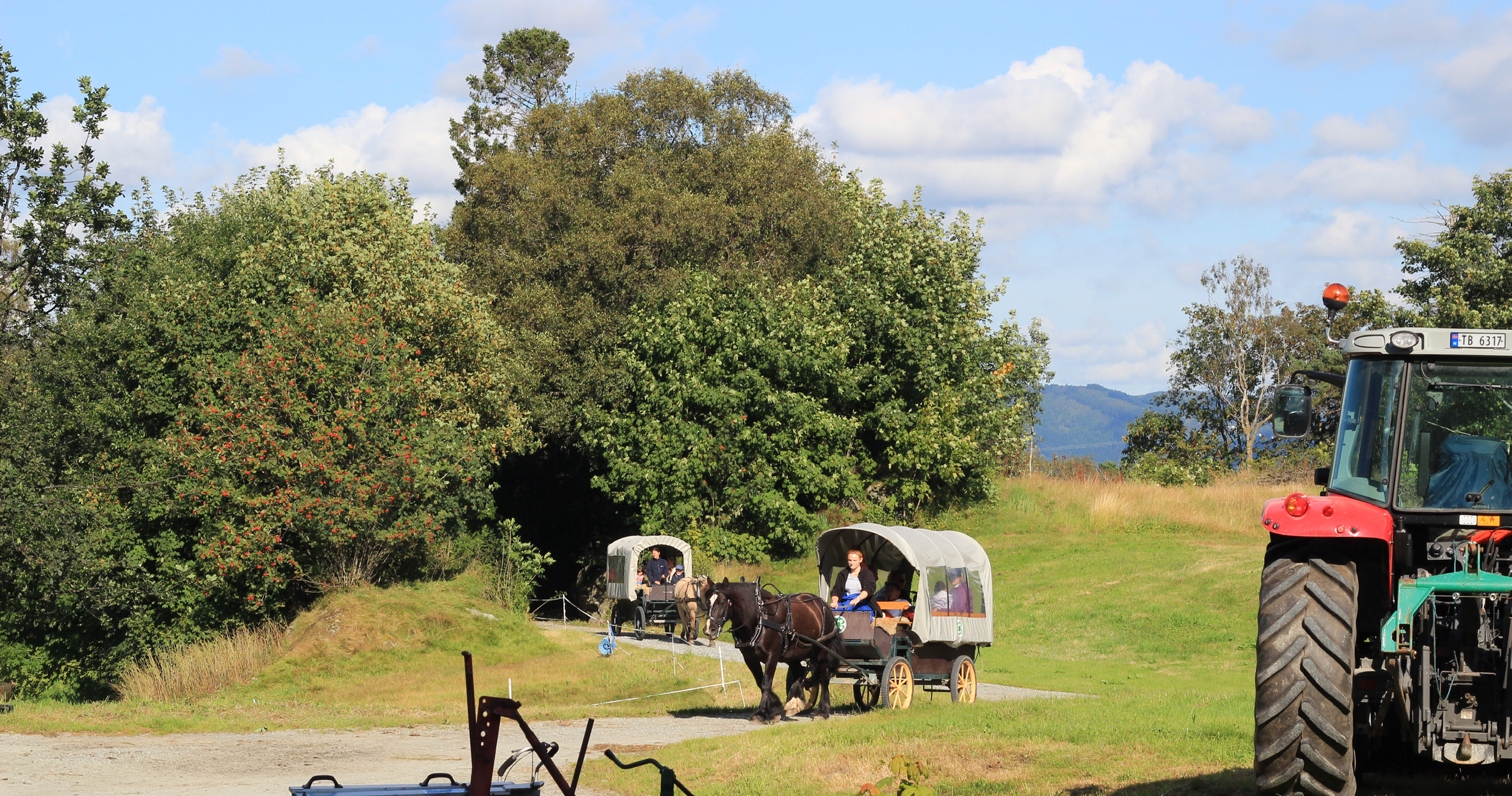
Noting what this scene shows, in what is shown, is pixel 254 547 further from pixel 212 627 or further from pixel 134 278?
pixel 134 278

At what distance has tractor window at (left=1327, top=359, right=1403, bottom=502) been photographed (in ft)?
29.0

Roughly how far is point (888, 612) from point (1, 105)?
1331 inches

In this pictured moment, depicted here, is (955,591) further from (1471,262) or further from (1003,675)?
(1471,262)

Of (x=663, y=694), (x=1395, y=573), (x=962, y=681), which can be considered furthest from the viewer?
(x=663, y=694)

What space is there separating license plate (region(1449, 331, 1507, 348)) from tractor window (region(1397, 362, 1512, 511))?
15 centimetres

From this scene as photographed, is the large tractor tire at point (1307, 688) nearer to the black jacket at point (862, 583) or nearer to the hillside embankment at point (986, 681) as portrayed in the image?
the hillside embankment at point (986, 681)

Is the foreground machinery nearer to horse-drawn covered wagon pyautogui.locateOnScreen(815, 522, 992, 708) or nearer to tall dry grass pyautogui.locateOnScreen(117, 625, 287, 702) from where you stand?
horse-drawn covered wagon pyautogui.locateOnScreen(815, 522, 992, 708)

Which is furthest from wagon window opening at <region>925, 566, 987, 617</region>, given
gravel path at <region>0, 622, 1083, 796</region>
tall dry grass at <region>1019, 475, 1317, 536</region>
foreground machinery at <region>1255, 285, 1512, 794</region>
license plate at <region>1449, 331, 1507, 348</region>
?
tall dry grass at <region>1019, 475, 1317, 536</region>

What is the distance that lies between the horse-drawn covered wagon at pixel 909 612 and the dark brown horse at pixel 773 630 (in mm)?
316

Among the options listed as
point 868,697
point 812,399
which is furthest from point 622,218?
point 868,697

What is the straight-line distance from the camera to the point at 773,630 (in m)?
18.5

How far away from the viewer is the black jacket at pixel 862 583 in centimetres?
1981

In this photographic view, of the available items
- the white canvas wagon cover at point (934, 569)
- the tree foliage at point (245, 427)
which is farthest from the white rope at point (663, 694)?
the tree foliage at point (245, 427)

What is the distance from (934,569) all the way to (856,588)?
1.23 meters
